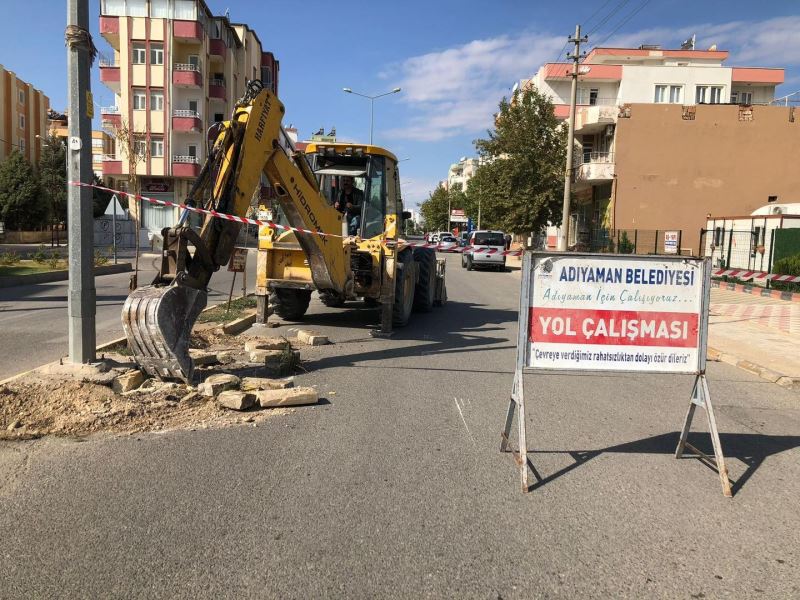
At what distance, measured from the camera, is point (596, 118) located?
39.6 metres

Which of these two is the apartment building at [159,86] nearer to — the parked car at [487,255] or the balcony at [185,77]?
the balcony at [185,77]

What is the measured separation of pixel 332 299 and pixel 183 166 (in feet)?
125

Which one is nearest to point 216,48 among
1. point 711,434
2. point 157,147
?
point 157,147

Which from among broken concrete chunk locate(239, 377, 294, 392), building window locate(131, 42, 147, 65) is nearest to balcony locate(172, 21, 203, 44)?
building window locate(131, 42, 147, 65)

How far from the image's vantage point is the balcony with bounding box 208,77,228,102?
50250 millimetres

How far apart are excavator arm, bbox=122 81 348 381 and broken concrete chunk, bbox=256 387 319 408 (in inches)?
35.9

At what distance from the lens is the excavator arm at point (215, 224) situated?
6309 millimetres

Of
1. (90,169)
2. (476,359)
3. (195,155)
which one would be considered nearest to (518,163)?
(195,155)

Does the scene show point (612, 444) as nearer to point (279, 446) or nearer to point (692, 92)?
point (279, 446)

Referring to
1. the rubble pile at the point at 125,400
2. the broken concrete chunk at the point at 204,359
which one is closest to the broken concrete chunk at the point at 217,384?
the rubble pile at the point at 125,400

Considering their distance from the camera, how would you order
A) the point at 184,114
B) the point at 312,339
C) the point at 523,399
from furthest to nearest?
the point at 184,114 < the point at 312,339 < the point at 523,399

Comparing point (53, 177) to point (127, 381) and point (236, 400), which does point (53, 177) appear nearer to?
point (127, 381)

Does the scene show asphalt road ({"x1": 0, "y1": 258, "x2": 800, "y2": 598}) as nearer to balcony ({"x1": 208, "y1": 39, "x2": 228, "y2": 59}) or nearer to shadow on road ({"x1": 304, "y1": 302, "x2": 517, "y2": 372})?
shadow on road ({"x1": 304, "y1": 302, "x2": 517, "y2": 372})

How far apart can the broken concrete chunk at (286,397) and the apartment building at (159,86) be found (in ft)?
137
